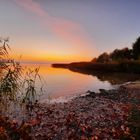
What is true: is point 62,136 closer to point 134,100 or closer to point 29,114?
point 29,114

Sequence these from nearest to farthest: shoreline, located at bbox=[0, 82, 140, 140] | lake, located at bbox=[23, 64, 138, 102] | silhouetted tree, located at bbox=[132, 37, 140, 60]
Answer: shoreline, located at bbox=[0, 82, 140, 140], lake, located at bbox=[23, 64, 138, 102], silhouetted tree, located at bbox=[132, 37, 140, 60]

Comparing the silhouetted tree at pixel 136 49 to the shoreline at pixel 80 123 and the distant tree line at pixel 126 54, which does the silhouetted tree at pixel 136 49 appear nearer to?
the distant tree line at pixel 126 54

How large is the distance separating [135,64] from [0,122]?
37.2m

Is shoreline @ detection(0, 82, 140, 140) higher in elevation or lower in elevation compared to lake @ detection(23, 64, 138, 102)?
higher

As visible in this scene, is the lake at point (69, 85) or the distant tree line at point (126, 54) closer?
the lake at point (69, 85)

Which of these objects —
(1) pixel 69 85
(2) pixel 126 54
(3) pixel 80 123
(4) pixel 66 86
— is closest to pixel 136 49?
(2) pixel 126 54

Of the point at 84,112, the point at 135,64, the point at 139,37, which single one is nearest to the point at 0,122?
the point at 84,112

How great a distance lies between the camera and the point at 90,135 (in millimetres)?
7703

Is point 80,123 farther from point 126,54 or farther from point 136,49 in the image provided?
point 126,54

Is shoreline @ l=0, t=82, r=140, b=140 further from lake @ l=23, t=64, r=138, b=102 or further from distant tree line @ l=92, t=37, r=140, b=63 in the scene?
distant tree line @ l=92, t=37, r=140, b=63

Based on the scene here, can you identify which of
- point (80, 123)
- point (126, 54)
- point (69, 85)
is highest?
point (126, 54)

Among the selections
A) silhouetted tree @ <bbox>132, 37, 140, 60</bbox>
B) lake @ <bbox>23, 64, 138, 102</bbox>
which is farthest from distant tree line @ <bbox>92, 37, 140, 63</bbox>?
lake @ <bbox>23, 64, 138, 102</bbox>

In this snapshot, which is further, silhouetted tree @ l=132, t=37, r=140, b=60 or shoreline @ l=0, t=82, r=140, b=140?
silhouetted tree @ l=132, t=37, r=140, b=60

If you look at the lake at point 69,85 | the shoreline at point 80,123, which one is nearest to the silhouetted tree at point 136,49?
the lake at point 69,85
